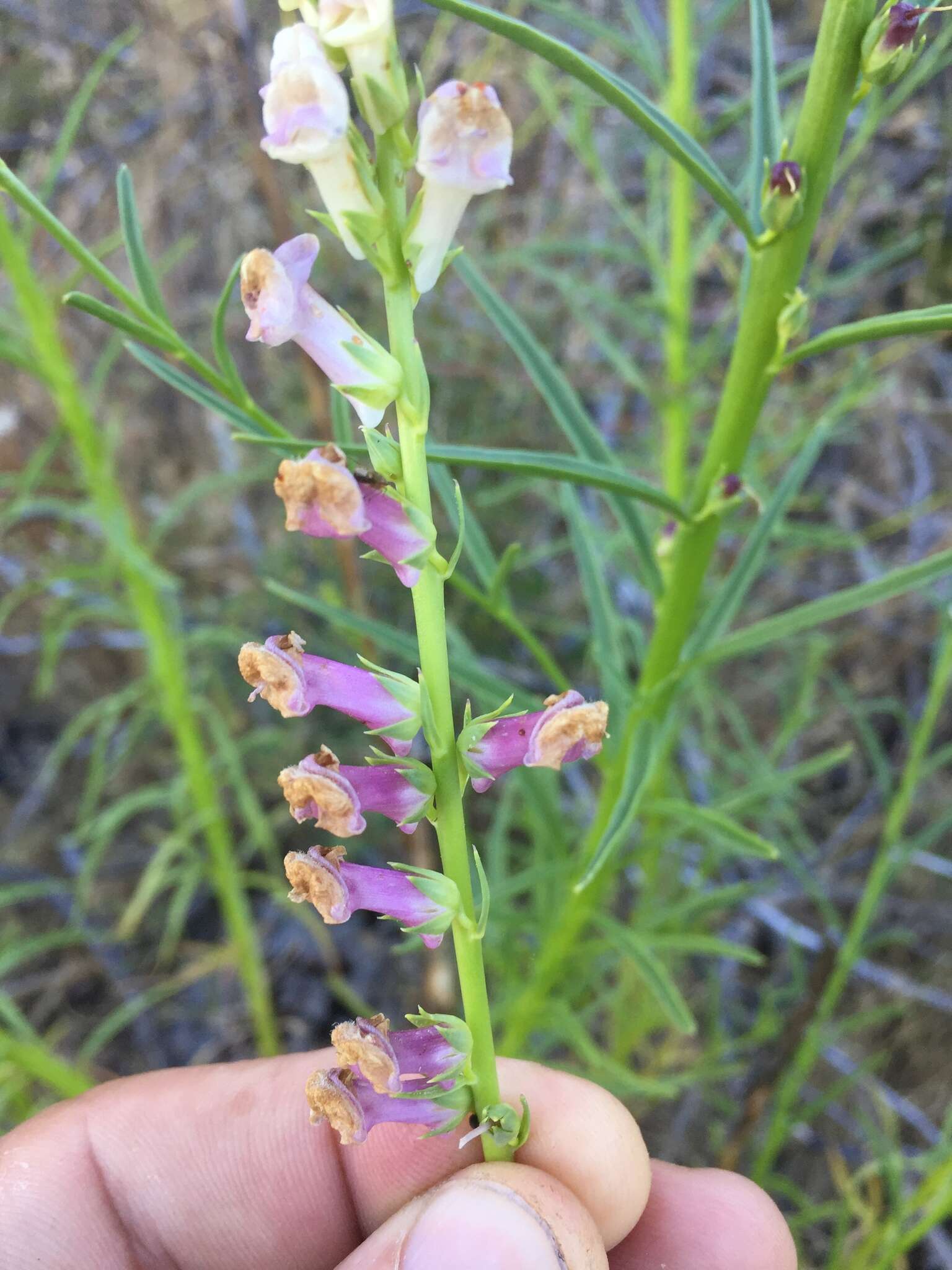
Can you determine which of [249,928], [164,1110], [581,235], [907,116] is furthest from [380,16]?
[581,235]

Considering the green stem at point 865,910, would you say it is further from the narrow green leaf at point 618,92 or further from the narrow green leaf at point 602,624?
the narrow green leaf at point 618,92

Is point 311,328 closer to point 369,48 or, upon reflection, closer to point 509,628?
point 369,48

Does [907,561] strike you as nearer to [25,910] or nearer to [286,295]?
[286,295]

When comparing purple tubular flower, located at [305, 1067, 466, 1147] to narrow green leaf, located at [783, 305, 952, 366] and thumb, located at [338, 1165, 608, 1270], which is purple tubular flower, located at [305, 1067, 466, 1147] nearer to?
thumb, located at [338, 1165, 608, 1270]

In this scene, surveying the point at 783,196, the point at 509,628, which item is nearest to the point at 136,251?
the point at 783,196

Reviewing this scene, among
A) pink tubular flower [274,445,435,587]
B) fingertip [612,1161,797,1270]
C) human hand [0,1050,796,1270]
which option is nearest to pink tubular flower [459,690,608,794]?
pink tubular flower [274,445,435,587]

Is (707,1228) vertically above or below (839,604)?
below
